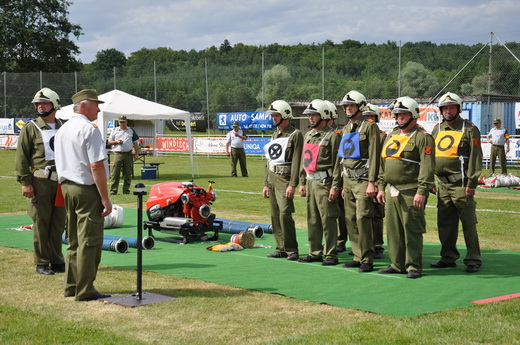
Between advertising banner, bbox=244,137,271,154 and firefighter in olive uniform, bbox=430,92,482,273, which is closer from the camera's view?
firefighter in olive uniform, bbox=430,92,482,273

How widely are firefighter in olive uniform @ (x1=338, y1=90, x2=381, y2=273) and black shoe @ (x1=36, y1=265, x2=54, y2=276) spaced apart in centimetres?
384

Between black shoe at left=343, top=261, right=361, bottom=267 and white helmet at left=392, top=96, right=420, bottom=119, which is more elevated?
white helmet at left=392, top=96, right=420, bottom=119

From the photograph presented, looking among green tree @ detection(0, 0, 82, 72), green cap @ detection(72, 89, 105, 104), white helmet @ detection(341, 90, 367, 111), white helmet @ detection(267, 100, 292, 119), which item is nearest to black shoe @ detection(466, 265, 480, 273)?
white helmet @ detection(341, 90, 367, 111)

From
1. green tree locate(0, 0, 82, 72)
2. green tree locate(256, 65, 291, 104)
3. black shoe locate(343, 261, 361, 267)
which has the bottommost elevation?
black shoe locate(343, 261, 361, 267)

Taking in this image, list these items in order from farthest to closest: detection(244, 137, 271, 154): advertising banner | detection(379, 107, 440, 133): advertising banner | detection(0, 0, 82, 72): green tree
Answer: detection(0, 0, 82, 72): green tree < detection(244, 137, 271, 154): advertising banner < detection(379, 107, 440, 133): advertising banner

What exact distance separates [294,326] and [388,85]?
88.9ft

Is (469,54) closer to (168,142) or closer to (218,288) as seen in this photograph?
(168,142)

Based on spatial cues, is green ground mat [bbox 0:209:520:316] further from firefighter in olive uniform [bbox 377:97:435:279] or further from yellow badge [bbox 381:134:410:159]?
yellow badge [bbox 381:134:410:159]

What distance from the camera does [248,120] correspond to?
37.5 m

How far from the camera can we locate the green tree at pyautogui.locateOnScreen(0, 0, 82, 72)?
208 ft

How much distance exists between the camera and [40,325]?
6.46 m

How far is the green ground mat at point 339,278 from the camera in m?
7.33

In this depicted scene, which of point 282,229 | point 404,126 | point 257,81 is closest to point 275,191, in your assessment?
point 282,229

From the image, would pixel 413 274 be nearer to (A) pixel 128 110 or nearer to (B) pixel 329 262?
(B) pixel 329 262
